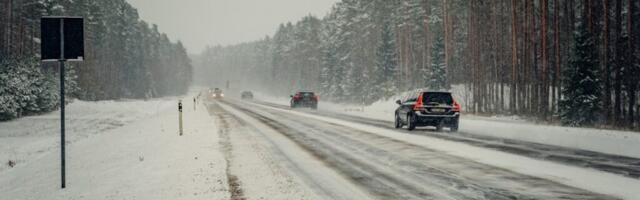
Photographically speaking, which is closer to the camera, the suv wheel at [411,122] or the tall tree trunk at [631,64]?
the suv wheel at [411,122]

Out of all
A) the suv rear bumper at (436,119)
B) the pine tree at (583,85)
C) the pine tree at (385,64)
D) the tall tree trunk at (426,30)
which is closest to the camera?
the suv rear bumper at (436,119)

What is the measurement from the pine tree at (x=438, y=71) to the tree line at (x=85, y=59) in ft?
95.8

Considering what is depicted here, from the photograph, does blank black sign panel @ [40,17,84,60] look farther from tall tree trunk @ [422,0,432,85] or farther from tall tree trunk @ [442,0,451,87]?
tall tree trunk @ [422,0,432,85]

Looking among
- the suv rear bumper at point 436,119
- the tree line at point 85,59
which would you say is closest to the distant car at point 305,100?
the tree line at point 85,59

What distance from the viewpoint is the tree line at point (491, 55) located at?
23.3 meters

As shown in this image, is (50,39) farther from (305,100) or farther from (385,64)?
(385,64)

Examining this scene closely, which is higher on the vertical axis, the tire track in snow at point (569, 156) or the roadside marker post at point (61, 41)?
the roadside marker post at point (61, 41)

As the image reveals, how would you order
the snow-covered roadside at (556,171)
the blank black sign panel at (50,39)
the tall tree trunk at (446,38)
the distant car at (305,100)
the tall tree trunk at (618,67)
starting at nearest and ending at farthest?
1. the snow-covered roadside at (556,171)
2. the blank black sign panel at (50,39)
3. the tall tree trunk at (618,67)
4. the tall tree trunk at (446,38)
5. the distant car at (305,100)

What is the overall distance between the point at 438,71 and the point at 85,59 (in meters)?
46.7

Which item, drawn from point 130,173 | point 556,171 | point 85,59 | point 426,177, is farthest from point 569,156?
point 85,59

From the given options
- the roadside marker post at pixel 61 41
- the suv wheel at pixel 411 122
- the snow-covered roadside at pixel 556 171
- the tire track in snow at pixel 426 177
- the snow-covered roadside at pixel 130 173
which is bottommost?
the snow-covered roadside at pixel 130 173

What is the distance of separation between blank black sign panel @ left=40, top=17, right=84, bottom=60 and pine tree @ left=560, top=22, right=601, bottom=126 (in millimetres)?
21023

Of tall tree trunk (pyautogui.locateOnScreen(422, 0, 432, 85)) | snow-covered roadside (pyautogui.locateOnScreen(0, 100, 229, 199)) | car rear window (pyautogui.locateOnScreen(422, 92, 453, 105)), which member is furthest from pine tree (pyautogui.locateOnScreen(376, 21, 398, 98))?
snow-covered roadside (pyautogui.locateOnScreen(0, 100, 229, 199))

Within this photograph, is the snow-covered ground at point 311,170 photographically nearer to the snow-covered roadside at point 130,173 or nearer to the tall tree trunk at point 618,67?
the snow-covered roadside at point 130,173
